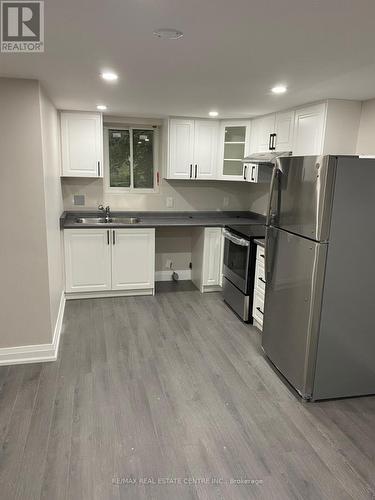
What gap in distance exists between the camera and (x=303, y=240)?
254cm

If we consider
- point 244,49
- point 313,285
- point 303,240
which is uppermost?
point 244,49

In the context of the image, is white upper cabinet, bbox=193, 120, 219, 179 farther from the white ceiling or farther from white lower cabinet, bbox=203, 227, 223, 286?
the white ceiling

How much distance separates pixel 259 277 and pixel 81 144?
2.61 meters

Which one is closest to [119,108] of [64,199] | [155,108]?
[155,108]

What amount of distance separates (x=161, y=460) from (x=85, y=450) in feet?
1.49

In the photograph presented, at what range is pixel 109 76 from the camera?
2.55 metres

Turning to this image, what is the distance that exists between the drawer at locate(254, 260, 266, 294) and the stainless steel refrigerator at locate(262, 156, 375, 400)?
0.71 m

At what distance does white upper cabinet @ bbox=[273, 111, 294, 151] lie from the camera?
3.66 m

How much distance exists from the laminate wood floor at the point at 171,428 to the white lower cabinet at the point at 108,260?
40.6 inches

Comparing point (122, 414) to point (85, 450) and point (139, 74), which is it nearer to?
point (85, 450)

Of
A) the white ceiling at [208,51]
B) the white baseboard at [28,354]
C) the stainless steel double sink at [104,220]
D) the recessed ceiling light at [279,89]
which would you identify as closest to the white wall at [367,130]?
the white ceiling at [208,51]

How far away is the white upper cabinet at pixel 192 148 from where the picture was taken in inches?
182

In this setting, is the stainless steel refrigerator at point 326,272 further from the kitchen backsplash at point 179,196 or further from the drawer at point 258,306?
the kitchen backsplash at point 179,196
